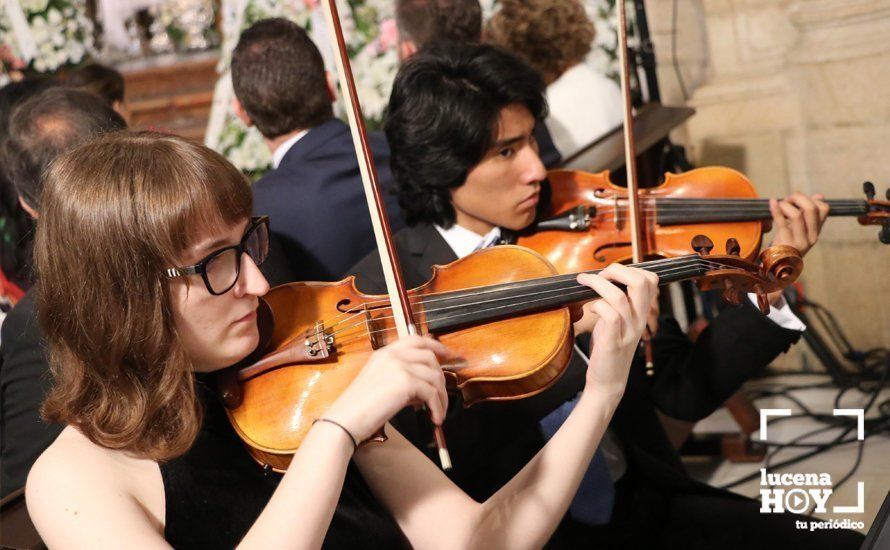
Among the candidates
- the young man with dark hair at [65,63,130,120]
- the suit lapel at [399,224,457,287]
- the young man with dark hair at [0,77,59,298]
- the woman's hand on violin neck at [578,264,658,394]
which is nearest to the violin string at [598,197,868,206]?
the suit lapel at [399,224,457,287]

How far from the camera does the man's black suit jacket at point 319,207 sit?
2.18m

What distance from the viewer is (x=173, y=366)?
1234mm

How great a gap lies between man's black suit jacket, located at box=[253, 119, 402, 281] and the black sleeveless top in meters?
0.78

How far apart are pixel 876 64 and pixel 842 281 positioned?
754mm

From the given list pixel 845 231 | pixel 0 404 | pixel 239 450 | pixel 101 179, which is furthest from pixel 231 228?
pixel 845 231

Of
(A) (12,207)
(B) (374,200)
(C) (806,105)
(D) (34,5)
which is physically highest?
(D) (34,5)

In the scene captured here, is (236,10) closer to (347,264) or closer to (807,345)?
(347,264)

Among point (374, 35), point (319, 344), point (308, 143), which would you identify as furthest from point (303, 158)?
point (374, 35)

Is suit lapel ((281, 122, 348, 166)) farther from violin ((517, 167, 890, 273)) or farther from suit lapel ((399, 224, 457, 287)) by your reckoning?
violin ((517, 167, 890, 273))

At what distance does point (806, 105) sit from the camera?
3.23 m

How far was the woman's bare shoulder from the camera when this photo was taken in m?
1.13

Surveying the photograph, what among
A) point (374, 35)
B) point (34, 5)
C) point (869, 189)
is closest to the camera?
point (869, 189)

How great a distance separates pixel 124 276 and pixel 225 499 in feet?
1.14

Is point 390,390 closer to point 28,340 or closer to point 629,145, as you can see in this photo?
point 629,145
